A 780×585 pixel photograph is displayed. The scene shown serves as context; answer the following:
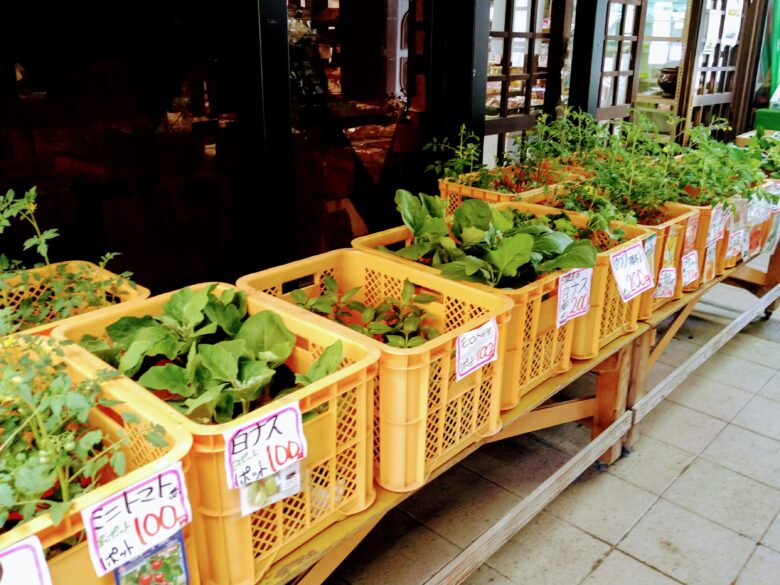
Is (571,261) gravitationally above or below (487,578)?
above

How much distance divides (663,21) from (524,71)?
4199 mm

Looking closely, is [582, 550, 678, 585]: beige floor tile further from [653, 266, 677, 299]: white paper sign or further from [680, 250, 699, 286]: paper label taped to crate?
[680, 250, 699, 286]: paper label taped to crate

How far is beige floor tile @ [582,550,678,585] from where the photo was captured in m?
2.42

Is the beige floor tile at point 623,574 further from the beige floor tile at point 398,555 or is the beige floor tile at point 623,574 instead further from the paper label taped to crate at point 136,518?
the paper label taped to crate at point 136,518

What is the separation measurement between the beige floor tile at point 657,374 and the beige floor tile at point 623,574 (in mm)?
1476

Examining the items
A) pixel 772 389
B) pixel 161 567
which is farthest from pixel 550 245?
pixel 772 389

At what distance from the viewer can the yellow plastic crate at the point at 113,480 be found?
103cm

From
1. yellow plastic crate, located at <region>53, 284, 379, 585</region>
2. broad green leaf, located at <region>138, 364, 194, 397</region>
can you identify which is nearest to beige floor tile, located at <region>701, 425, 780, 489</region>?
yellow plastic crate, located at <region>53, 284, 379, 585</region>

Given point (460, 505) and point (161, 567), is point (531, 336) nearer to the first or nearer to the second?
point (460, 505)

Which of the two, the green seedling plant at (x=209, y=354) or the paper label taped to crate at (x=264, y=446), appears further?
the green seedling plant at (x=209, y=354)

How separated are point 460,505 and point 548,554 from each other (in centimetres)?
43

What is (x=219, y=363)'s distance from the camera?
1463 millimetres

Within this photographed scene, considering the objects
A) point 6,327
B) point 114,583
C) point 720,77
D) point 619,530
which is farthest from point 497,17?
point 720,77

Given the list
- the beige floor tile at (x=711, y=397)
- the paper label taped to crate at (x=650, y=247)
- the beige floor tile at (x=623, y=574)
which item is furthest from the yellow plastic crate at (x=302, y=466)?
the beige floor tile at (x=711, y=397)
